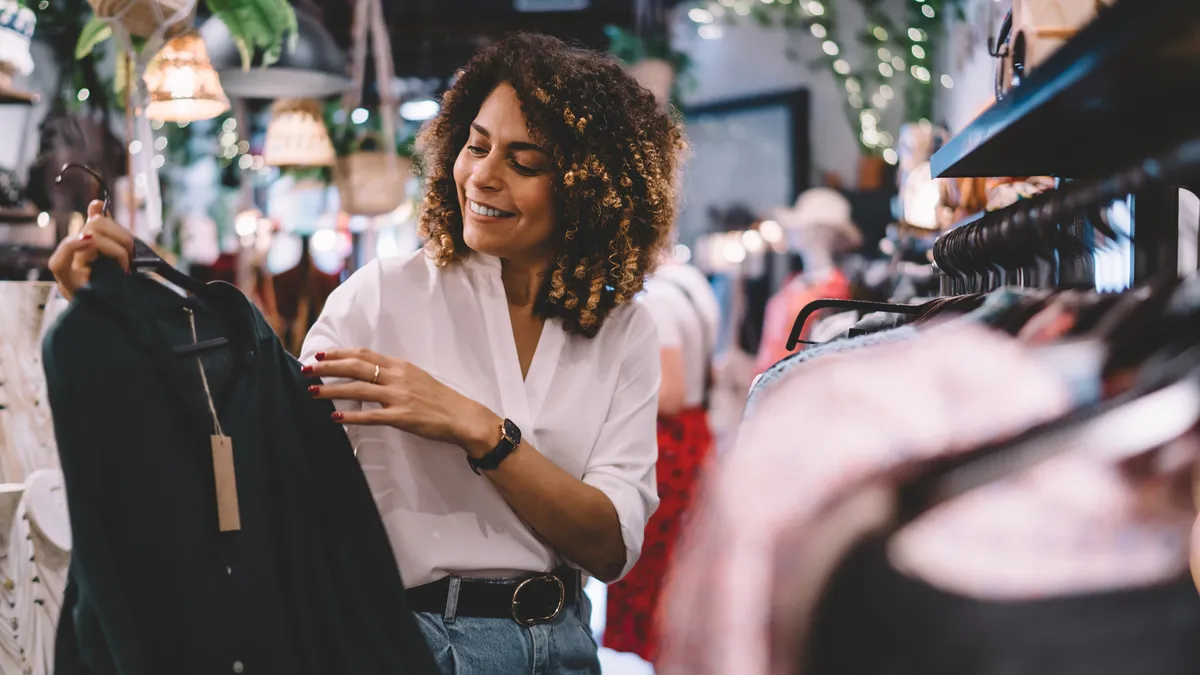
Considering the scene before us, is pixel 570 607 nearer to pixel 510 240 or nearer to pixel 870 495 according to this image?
pixel 510 240

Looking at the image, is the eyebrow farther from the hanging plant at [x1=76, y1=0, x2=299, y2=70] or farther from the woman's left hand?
the hanging plant at [x1=76, y1=0, x2=299, y2=70]

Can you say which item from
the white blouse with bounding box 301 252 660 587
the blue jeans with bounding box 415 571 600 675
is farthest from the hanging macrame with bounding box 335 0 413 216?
the blue jeans with bounding box 415 571 600 675

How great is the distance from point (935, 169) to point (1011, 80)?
18cm

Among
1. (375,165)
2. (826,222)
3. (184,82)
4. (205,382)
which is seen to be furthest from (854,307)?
(826,222)

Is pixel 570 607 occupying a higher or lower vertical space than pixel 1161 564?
lower

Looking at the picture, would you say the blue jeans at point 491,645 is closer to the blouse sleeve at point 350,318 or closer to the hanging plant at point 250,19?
the blouse sleeve at point 350,318

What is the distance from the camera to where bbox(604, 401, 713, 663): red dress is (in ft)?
11.7

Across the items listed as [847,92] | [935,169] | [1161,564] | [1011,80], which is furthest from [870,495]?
[847,92]

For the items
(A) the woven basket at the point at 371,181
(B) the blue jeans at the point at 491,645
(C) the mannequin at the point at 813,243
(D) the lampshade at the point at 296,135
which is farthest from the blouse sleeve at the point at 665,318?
(B) the blue jeans at the point at 491,645

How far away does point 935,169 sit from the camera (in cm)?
140

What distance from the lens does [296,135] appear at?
13.0 ft

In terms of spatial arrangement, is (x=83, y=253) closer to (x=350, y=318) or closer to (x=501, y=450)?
(x=350, y=318)

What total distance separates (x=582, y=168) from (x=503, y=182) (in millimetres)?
127

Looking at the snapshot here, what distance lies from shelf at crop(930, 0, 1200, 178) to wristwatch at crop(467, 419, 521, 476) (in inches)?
26.6
